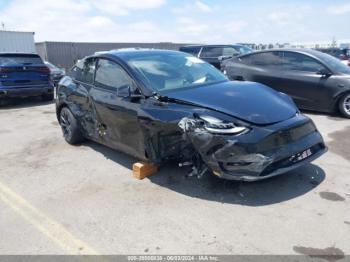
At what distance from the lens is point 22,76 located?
10461 millimetres

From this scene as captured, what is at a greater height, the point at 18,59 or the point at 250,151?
the point at 18,59

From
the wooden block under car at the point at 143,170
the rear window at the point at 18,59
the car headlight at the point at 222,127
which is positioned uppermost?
the rear window at the point at 18,59

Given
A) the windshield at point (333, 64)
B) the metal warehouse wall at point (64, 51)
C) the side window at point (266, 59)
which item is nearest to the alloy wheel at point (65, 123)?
the side window at point (266, 59)

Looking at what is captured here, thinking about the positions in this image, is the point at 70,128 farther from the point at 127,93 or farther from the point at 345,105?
the point at 345,105

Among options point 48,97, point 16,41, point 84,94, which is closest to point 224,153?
point 84,94

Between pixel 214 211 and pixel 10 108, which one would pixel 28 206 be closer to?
pixel 214 211

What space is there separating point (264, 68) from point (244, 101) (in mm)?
5127

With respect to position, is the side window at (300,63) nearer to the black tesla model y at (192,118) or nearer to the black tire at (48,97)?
the black tesla model y at (192,118)

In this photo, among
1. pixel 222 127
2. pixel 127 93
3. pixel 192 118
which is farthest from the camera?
pixel 127 93

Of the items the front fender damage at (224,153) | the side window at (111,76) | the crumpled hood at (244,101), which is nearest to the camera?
the front fender damage at (224,153)

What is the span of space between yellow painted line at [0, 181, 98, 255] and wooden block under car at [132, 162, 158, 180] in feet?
4.15

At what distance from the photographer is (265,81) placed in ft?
28.0

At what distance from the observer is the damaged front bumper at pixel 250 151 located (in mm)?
3467

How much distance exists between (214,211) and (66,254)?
150cm
